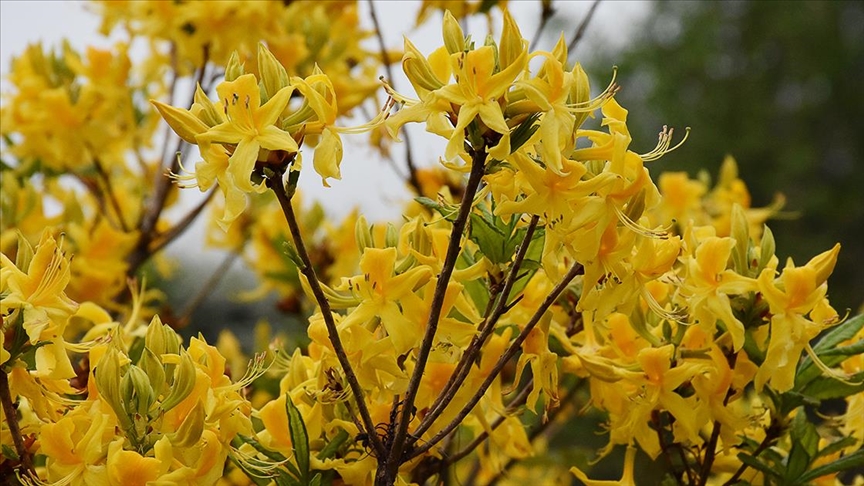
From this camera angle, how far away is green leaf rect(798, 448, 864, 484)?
1325mm

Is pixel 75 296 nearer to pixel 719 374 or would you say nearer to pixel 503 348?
pixel 503 348

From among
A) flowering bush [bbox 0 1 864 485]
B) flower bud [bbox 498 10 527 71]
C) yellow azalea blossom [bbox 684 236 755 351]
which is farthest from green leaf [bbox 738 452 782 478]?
flower bud [bbox 498 10 527 71]

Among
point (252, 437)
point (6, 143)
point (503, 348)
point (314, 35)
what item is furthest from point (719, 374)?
point (6, 143)

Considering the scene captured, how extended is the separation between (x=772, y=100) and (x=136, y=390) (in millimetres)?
15894

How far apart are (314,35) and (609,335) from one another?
3.68 ft

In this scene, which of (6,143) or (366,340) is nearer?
(366,340)

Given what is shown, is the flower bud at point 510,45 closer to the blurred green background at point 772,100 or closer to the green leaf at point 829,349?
the green leaf at point 829,349

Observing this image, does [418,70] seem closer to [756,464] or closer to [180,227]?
[756,464]

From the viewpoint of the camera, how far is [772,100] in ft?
51.6

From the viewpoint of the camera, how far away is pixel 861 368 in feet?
4.69

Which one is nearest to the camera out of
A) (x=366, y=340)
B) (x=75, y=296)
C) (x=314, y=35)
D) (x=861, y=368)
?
(x=366, y=340)

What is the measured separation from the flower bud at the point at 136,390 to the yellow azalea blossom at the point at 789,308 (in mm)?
681

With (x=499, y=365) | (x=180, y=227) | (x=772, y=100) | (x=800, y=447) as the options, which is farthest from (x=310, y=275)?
(x=772, y=100)

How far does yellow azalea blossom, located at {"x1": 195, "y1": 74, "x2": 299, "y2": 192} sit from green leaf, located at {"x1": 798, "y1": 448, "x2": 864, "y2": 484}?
812 millimetres
